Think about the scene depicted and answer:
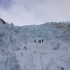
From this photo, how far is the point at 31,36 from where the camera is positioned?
16.8 metres

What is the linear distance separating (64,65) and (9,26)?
6298mm

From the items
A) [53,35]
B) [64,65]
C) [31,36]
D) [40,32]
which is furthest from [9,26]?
[64,65]

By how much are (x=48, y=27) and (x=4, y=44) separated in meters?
6.58

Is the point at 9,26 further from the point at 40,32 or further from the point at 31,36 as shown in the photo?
the point at 40,32

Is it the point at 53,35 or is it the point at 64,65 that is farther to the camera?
the point at 53,35

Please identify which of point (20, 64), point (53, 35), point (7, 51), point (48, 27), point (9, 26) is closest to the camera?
point (20, 64)

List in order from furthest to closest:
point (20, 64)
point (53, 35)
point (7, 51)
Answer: point (53, 35) < point (7, 51) < point (20, 64)

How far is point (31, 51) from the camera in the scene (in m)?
14.6

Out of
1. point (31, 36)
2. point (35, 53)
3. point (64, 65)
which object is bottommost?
point (64, 65)

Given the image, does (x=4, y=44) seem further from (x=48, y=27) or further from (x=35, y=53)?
(x=48, y=27)

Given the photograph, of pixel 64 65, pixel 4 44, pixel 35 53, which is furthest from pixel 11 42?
pixel 64 65

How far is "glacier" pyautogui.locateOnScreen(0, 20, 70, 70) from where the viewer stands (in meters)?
13.6

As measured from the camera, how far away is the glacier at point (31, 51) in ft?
44.5

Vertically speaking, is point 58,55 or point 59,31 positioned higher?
point 59,31
